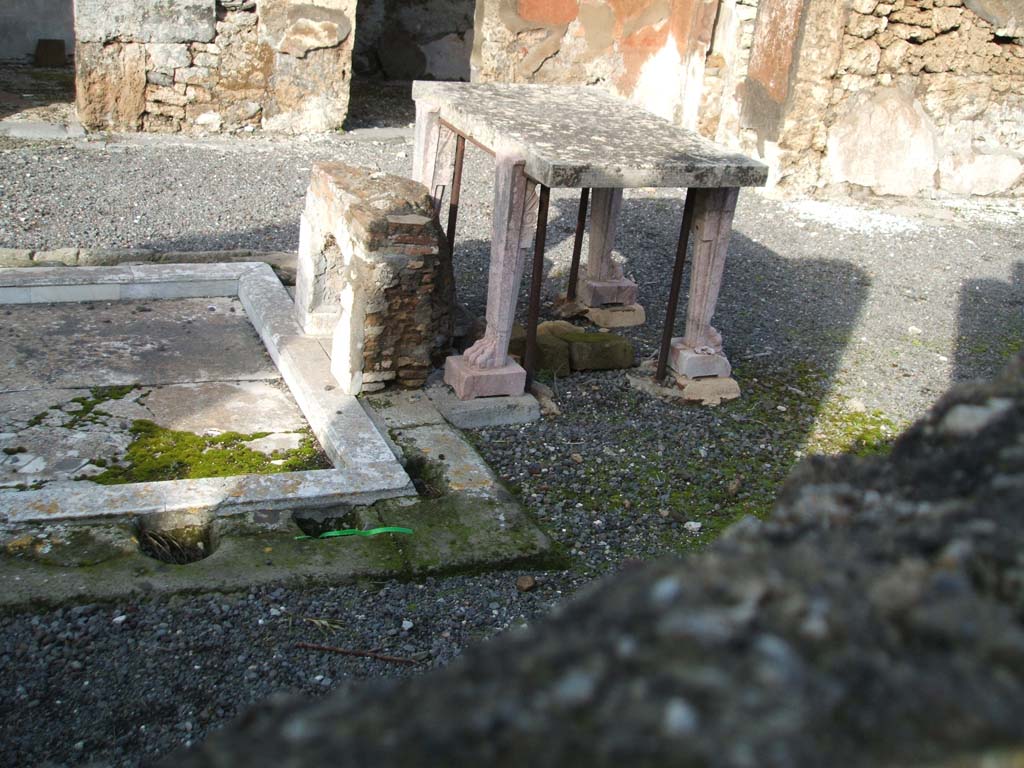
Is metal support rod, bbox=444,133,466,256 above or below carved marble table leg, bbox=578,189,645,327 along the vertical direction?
above

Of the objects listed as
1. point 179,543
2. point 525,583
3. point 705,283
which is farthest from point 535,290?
point 179,543

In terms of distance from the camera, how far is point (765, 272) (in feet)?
25.2

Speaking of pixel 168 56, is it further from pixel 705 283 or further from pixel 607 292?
pixel 705 283

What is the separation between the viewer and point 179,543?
379 cm

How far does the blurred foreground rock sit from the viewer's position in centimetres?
86

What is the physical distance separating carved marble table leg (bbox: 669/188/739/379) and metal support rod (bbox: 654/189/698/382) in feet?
0.11

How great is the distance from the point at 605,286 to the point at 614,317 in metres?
0.21

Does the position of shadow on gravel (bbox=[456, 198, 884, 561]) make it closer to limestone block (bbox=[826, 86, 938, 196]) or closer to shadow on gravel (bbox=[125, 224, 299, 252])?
shadow on gravel (bbox=[125, 224, 299, 252])

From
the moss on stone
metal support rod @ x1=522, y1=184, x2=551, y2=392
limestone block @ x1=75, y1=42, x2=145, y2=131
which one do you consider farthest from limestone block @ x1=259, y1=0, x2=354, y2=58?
the moss on stone

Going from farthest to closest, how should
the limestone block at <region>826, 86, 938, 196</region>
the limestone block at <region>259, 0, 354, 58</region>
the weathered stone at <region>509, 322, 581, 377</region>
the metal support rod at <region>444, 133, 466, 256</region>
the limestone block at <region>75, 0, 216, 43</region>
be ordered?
the limestone block at <region>259, 0, 354, 58</region>
the limestone block at <region>826, 86, 938, 196</region>
the limestone block at <region>75, 0, 216, 43</region>
the metal support rod at <region>444, 133, 466, 256</region>
the weathered stone at <region>509, 322, 581, 377</region>

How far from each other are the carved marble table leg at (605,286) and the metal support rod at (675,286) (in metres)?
0.85

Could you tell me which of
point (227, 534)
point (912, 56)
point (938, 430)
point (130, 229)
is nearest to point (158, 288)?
point (130, 229)

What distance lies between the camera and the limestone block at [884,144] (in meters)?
9.31

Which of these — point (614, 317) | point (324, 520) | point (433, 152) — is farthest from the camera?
point (614, 317)
